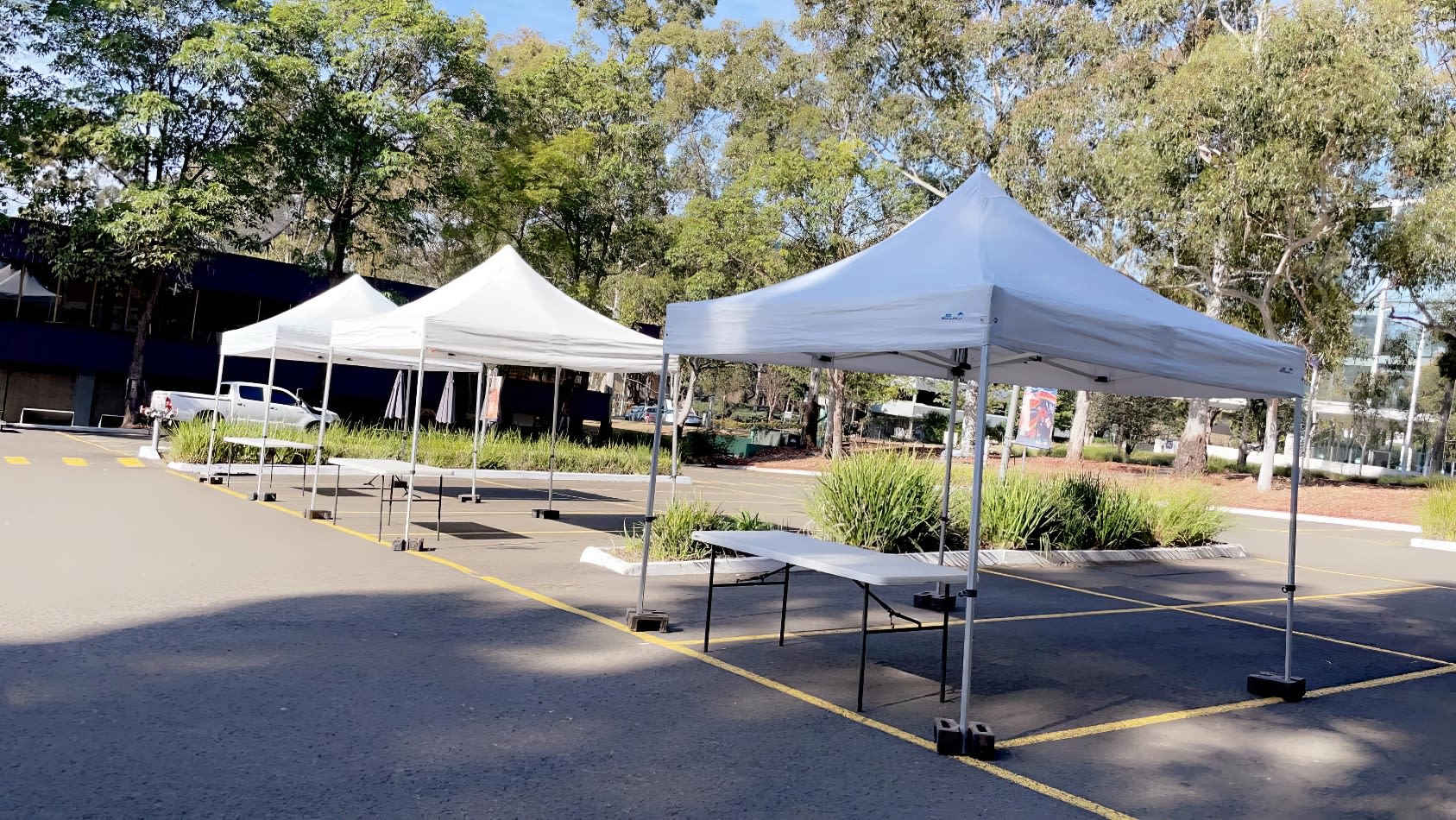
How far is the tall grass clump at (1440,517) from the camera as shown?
68.1 feet

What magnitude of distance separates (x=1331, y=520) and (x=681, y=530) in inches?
810

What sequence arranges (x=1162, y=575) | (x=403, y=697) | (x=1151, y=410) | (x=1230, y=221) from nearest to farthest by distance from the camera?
(x=403, y=697) < (x=1162, y=575) < (x=1230, y=221) < (x=1151, y=410)

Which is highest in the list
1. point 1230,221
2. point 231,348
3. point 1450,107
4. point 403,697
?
point 1450,107

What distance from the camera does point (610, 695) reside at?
635cm

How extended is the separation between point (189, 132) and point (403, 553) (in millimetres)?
26403

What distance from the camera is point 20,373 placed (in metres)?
33.8

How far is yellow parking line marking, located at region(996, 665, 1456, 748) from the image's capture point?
6.10 meters

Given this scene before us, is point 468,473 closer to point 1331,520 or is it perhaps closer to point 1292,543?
point 1292,543

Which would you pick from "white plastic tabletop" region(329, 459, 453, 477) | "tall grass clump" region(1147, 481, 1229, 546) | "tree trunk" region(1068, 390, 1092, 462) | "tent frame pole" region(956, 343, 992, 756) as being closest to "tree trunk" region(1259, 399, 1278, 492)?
"tree trunk" region(1068, 390, 1092, 462)

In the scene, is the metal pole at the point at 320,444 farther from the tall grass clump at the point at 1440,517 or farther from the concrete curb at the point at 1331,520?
the tall grass clump at the point at 1440,517

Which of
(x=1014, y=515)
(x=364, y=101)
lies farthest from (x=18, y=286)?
(x=1014, y=515)

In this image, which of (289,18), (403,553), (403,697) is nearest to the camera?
(403,697)

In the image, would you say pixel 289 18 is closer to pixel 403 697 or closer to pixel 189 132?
pixel 189 132

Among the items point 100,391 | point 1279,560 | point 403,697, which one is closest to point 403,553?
point 403,697
